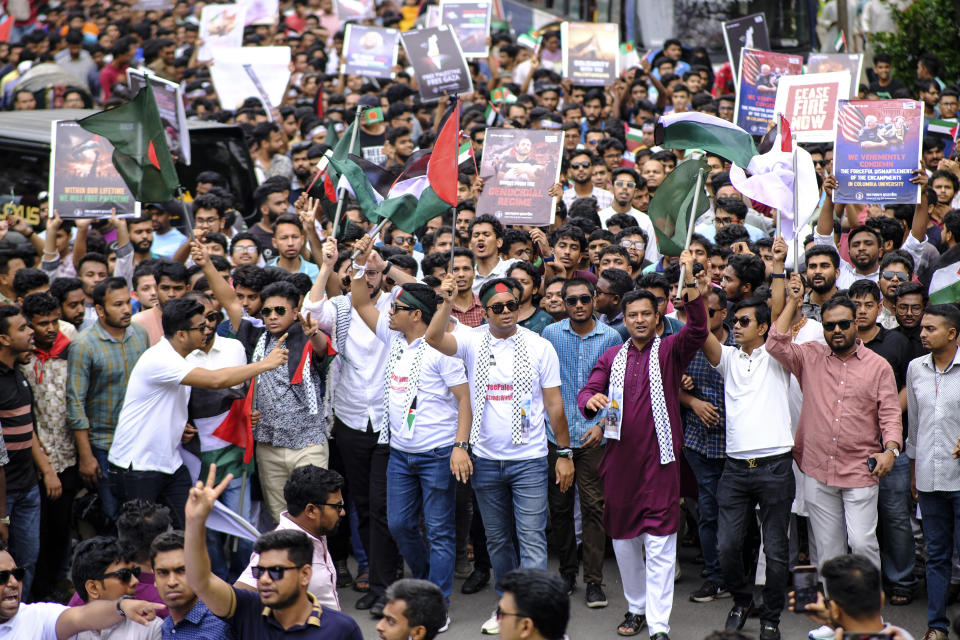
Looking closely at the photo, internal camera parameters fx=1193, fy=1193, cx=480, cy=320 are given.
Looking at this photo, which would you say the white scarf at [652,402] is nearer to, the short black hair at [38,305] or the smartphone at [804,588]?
the smartphone at [804,588]

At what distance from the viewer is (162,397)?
7039mm

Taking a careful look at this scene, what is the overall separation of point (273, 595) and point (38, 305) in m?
3.44

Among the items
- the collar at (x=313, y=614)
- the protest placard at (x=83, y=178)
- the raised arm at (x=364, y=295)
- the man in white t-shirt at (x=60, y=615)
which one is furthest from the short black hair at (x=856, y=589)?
the protest placard at (x=83, y=178)

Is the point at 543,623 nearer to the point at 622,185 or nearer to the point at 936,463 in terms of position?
the point at 936,463

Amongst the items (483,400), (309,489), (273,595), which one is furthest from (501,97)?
(273,595)

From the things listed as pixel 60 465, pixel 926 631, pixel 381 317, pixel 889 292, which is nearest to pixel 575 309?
pixel 381 317

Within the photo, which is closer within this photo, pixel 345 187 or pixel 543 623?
pixel 543 623

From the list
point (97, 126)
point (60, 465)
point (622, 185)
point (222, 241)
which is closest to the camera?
point (60, 465)

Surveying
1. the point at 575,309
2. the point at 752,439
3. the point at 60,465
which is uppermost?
the point at 575,309

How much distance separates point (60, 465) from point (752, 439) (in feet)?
13.9

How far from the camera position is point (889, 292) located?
777cm

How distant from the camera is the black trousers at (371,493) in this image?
750cm

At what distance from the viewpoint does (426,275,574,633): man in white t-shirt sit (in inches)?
276

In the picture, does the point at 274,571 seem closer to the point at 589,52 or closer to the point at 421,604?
the point at 421,604
